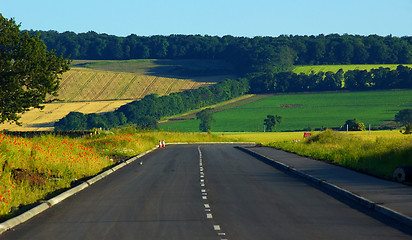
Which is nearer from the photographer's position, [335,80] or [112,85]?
[112,85]

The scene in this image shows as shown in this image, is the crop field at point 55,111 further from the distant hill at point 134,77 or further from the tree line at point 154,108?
the distant hill at point 134,77

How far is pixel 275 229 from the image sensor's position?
11.4 m

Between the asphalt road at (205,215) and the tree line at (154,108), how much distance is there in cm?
9649

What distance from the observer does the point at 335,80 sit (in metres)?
154

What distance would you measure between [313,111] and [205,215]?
120737mm

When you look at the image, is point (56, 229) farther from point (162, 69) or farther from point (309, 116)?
point (162, 69)

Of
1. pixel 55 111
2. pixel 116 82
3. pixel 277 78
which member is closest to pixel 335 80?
pixel 277 78

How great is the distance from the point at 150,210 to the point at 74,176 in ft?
29.1

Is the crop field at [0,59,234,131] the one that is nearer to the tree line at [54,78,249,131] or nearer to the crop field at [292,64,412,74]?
the tree line at [54,78,249,131]

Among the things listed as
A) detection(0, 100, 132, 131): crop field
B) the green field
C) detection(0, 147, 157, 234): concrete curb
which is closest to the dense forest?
detection(0, 100, 132, 131): crop field

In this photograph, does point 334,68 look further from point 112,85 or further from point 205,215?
point 205,215

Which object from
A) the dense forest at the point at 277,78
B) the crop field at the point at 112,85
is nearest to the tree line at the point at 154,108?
the dense forest at the point at 277,78

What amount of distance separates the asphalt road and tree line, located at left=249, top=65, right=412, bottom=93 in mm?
136697

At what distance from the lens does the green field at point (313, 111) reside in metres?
122
